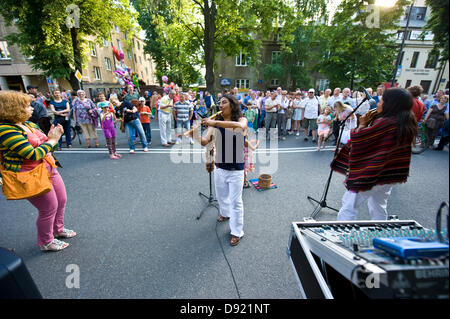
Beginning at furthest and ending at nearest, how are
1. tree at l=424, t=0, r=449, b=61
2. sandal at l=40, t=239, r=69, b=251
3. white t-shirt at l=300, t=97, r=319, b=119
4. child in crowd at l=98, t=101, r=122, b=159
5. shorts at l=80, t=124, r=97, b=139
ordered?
white t-shirt at l=300, t=97, r=319, b=119 < shorts at l=80, t=124, r=97, b=139 < child in crowd at l=98, t=101, r=122, b=159 < sandal at l=40, t=239, r=69, b=251 < tree at l=424, t=0, r=449, b=61

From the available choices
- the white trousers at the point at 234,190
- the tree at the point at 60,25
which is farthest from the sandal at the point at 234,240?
the tree at the point at 60,25

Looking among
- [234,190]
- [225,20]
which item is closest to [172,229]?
[234,190]

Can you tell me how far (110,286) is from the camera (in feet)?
7.11

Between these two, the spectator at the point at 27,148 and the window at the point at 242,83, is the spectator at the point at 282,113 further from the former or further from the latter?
the window at the point at 242,83

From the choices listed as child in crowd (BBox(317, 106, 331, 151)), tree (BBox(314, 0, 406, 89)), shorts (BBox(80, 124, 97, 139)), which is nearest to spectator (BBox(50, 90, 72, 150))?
shorts (BBox(80, 124, 97, 139))

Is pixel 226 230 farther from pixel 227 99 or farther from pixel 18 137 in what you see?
pixel 18 137

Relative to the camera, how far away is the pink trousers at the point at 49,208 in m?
2.36

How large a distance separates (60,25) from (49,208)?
15.3 meters

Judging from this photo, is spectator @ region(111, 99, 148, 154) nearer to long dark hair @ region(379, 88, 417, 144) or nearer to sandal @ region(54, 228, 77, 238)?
sandal @ region(54, 228, 77, 238)

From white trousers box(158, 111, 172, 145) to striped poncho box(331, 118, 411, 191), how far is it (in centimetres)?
639

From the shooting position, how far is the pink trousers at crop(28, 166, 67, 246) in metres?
2.36

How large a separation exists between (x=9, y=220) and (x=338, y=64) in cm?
1973

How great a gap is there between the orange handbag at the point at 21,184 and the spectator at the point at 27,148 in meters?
0.06

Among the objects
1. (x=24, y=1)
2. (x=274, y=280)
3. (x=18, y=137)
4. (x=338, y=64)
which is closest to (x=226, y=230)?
(x=274, y=280)
